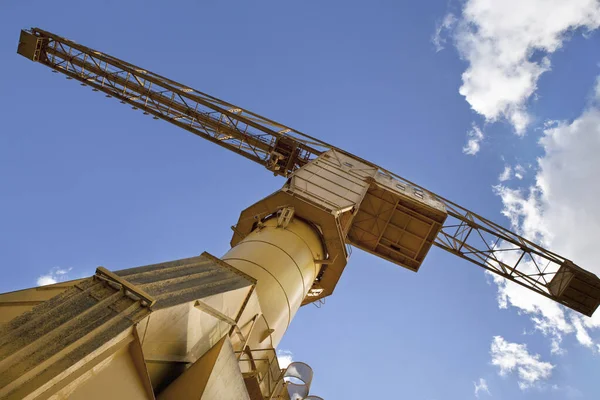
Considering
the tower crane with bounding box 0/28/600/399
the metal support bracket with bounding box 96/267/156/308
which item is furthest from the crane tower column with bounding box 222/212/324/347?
the metal support bracket with bounding box 96/267/156/308

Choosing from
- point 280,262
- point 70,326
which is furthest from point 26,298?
point 280,262

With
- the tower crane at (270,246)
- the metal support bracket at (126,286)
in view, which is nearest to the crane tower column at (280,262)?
the tower crane at (270,246)

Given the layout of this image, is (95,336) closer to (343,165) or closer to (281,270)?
(281,270)

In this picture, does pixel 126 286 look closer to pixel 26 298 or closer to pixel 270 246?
pixel 26 298

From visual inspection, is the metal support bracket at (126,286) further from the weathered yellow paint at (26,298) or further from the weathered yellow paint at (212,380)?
the weathered yellow paint at (212,380)

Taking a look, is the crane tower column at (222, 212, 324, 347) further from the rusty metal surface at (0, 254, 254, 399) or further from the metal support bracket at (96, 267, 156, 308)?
the metal support bracket at (96, 267, 156, 308)

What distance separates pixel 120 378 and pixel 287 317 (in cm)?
645

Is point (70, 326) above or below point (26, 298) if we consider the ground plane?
below

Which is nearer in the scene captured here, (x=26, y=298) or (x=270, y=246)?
(x=26, y=298)

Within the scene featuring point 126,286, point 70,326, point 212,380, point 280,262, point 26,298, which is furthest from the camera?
point 280,262

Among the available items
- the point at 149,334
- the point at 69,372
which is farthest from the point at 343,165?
the point at 69,372

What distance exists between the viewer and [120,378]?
15.8 feet

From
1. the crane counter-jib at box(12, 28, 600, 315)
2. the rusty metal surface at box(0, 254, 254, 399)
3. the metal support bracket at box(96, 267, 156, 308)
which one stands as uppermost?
the crane counter-jib at box(12, 28, 600, 315)

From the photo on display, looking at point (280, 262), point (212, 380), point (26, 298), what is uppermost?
point (280, 262)
